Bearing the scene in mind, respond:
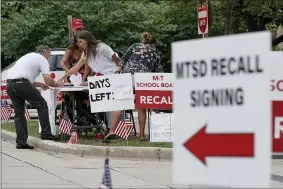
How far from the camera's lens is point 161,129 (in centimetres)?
1081

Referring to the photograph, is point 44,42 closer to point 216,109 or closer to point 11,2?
point 11,2

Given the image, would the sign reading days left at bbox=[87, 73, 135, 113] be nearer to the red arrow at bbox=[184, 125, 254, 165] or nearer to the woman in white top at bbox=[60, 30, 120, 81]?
the woman in white top at bbox=[60, 30, 120, 81]

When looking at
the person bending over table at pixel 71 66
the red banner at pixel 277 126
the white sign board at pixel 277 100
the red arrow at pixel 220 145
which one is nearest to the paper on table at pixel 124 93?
the person bending over table at pixel 71 66

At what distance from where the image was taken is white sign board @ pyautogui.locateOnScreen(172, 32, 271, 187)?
4.79 metres

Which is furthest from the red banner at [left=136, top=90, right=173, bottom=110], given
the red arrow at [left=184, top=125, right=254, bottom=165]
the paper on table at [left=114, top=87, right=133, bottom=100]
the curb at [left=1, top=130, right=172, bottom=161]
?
the red arrow at [left=184, top=125, right=254, bottom=165]

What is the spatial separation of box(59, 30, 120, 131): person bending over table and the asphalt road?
5.85ft

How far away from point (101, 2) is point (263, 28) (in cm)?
919

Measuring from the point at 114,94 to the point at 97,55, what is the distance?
3.34 feet

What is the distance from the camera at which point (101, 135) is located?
11.8 metres

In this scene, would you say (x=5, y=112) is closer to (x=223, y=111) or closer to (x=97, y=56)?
(x=97, y=56)

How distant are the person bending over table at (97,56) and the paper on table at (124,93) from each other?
0.75m

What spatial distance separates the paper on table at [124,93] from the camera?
10859 mm

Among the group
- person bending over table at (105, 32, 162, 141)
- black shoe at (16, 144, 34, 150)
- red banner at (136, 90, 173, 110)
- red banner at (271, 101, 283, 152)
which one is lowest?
black shoe at (16, 144, 34, 150)

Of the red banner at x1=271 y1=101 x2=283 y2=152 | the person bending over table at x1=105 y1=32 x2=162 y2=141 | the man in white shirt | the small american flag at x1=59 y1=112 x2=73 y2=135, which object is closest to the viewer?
the red banner at x1=271 y1=101 x2=283 y2=152
